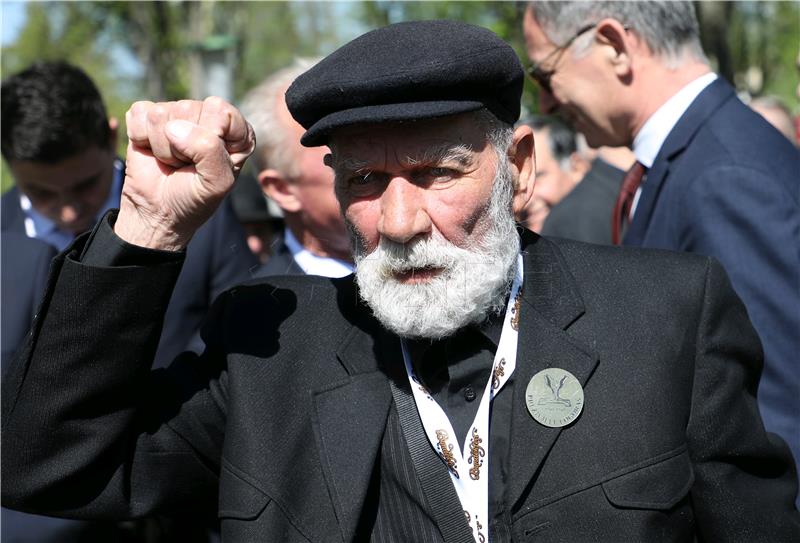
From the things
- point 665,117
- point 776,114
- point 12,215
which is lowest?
point 776,114

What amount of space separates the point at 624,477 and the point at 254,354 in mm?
873

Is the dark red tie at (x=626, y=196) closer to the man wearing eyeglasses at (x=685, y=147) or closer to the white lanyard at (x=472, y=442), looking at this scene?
the man wearing eyeglasses at (x=685, y=147)

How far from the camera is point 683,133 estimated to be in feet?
10.8

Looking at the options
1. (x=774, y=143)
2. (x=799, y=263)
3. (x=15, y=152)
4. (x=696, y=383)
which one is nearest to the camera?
(x=696, y=383)

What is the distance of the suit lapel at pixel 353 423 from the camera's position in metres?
2.15

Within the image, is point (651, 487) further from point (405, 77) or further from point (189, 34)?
point (189, 34)

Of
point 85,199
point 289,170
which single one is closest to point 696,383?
point 289,170

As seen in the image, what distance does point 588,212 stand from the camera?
492 cm

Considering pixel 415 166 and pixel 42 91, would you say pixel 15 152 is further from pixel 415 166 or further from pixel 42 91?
pixel 415 166

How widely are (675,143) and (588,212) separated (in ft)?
5.33

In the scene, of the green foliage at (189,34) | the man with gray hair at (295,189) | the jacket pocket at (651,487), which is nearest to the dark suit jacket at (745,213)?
the jacket pocket at (651,487)

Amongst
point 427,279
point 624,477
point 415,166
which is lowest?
point 624,477

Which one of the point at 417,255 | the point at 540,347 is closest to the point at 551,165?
the point at 540,347

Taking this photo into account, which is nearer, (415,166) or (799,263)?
(415,166)
